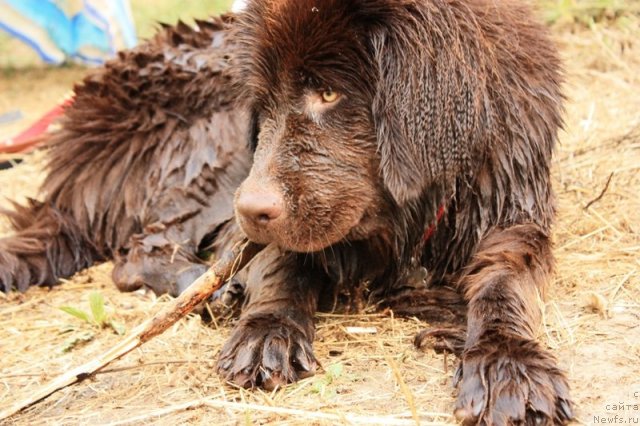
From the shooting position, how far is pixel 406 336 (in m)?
3.05

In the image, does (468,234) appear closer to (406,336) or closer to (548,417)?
(406,336)

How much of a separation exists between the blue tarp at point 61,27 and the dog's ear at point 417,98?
500 centimetres

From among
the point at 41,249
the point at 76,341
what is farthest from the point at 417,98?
the point at 41,249

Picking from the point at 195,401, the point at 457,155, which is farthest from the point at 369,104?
the point at 195,401

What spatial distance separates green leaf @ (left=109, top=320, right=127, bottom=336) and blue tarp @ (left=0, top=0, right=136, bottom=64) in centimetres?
443

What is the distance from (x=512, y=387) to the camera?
7.63ft

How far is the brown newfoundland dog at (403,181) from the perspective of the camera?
271 centimetres

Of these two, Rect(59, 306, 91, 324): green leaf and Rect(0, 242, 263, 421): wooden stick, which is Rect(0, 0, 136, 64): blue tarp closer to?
Rect(59, 306, 91, 324): green leaf

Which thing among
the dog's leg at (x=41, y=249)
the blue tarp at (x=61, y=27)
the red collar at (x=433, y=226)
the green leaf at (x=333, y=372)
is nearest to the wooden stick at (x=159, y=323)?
the green leaf at (x=333, y=372)

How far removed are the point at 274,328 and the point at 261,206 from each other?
44 centimetres

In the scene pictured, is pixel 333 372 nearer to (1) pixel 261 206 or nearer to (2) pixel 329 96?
(1) pixel 261 206

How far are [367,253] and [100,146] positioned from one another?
5.81ft

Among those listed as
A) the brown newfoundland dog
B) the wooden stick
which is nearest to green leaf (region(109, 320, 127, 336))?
the brown newfoundland dog

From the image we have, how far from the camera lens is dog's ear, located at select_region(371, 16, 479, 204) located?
281 cm
